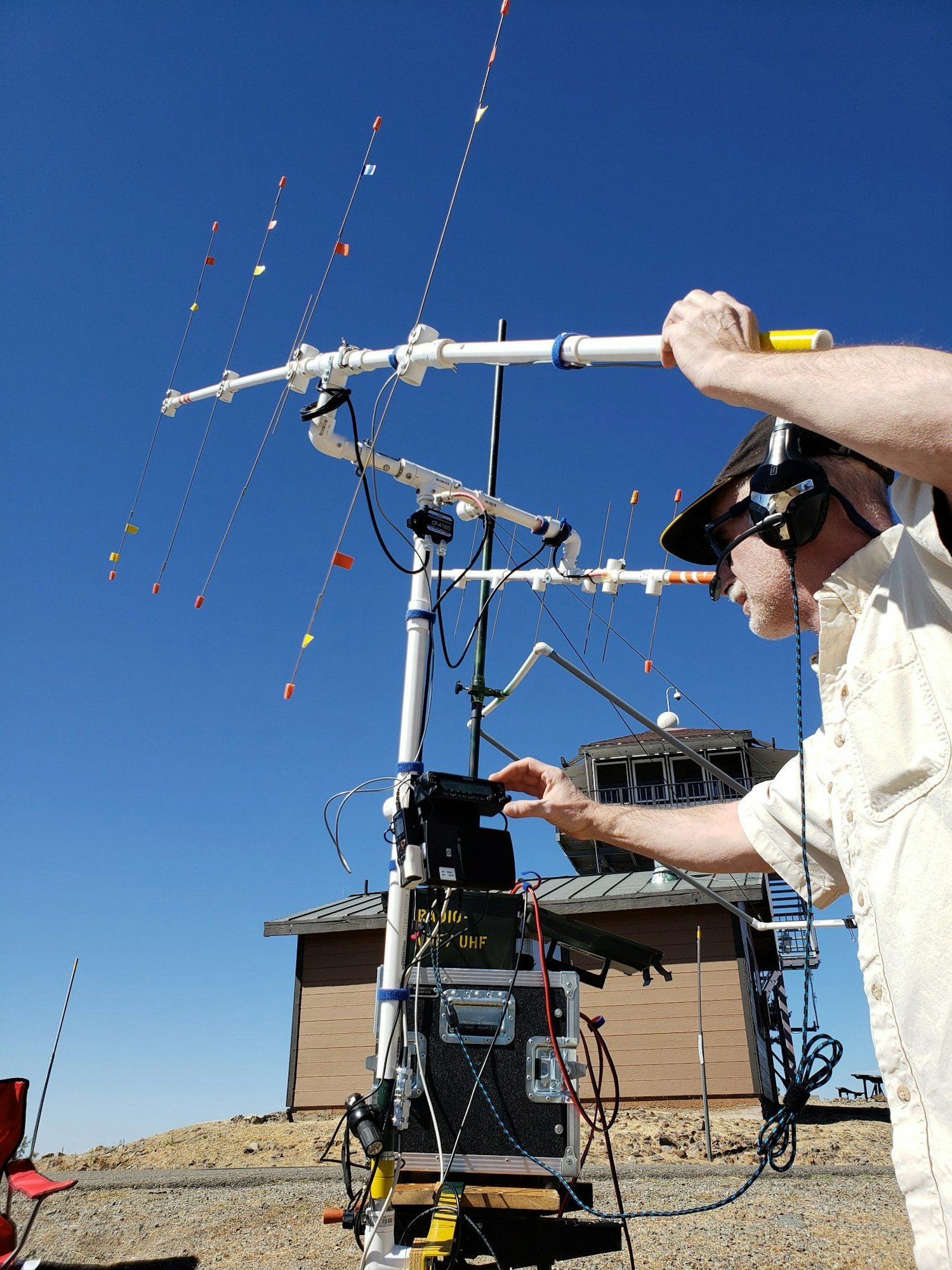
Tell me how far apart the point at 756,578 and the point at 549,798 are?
1.19 metres

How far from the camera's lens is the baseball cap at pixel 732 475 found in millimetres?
1676

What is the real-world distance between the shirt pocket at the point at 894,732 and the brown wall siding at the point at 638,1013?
11401mm

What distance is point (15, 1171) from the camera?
4895mm

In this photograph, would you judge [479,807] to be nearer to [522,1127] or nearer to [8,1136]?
[522,1127]

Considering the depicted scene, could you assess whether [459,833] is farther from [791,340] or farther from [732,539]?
[791,340]

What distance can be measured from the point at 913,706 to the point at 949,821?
17 centimetres

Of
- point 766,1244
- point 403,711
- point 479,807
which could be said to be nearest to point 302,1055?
point 766,1244

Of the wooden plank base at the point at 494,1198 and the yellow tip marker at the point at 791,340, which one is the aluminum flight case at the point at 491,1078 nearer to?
the wooden plank base at the point at 494,1198

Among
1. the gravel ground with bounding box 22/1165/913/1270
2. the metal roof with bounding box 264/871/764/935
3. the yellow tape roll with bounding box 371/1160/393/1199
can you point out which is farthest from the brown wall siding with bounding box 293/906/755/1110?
the yellow tape roll with bounding box 371/1160/393/1199

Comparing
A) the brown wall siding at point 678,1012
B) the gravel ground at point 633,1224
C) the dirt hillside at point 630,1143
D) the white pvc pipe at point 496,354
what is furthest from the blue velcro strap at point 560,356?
the brown wall siding at point 678,1012

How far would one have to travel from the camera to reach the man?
1.12 m

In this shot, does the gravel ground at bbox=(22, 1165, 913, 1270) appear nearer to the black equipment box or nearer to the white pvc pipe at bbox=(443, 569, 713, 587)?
the black equipment box

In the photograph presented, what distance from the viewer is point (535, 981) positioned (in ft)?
14.3

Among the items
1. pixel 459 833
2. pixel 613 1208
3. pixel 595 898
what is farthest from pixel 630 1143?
pixel 459 833
